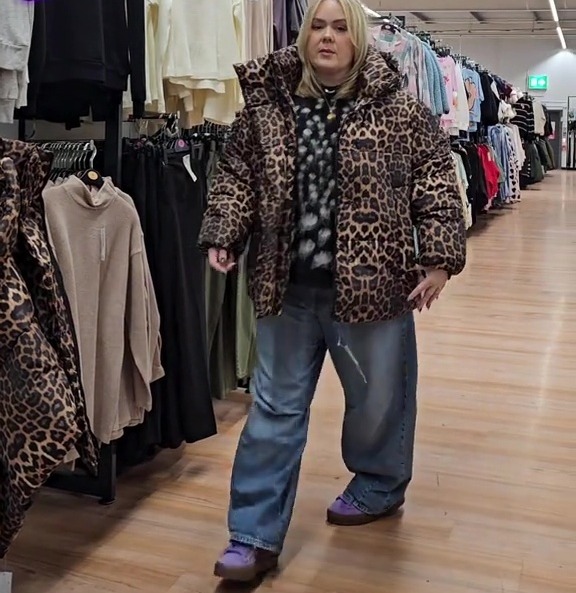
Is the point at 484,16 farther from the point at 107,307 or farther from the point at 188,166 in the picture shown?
the point at 107,307

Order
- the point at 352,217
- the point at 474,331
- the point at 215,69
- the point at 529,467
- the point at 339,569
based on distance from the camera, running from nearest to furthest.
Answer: the point at 352,217 < the point at 339,569 < the point at 529,467 < the point at 215,69 < the point at 474,331

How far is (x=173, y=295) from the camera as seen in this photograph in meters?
2.84

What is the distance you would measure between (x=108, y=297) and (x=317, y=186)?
790mm

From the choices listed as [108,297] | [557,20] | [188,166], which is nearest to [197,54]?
[188,166]

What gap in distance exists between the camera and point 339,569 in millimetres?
2289

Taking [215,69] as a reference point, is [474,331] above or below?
below

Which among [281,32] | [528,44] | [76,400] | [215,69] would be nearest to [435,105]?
[281,32]

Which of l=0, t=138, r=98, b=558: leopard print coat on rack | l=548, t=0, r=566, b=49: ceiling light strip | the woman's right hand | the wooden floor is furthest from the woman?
l=548, t=0, r=566, b=49: ceiling light strip

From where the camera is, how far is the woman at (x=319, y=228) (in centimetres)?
209

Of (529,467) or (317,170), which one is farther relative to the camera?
(529,467)

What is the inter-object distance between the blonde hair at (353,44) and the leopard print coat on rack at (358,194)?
3 centimetres

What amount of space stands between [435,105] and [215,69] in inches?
160

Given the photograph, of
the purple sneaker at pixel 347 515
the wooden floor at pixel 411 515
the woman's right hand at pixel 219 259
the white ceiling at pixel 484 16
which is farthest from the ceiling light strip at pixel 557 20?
the woman's right hand at pixel 219 259

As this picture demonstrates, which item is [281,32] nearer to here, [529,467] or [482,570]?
[529,467]
